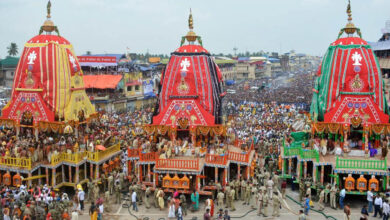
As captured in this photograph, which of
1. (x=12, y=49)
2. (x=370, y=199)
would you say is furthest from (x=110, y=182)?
(x=12, y=49)

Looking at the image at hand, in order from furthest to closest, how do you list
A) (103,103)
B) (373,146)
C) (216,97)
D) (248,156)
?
(103,103), (216,97), (373,146), (248,156)

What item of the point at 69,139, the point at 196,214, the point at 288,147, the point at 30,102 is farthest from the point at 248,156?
the point at 30,102

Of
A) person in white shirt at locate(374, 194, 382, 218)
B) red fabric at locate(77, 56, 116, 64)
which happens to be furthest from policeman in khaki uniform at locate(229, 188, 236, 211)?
red fabric at locate(77, 56, 116, 64)

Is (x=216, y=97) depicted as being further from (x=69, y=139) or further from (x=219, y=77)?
(x=69, y=139)

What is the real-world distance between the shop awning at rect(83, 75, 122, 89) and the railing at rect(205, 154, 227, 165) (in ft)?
94.1

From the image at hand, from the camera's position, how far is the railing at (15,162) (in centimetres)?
1951

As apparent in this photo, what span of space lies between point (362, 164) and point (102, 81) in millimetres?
35462

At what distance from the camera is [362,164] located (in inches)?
733

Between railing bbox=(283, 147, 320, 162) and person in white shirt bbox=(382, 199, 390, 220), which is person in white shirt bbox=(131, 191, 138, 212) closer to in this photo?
railing bbox=(283, 147, 320, 162)

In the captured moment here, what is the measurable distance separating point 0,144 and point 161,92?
404 inches

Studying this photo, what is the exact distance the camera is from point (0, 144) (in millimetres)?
23031

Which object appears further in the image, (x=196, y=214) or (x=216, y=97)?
(x=216, y=97)

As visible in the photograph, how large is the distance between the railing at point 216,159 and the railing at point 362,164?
560 cm

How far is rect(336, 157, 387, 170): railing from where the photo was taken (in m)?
18.5
